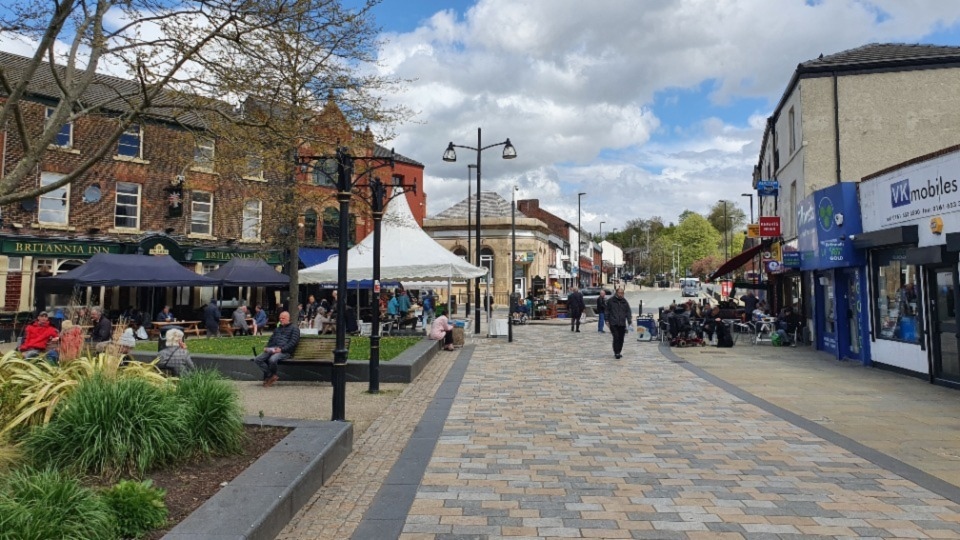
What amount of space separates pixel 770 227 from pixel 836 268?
7.13 meters

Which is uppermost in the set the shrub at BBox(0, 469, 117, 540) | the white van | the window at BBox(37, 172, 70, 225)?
the window at BBox(37, 172, 70, 225)

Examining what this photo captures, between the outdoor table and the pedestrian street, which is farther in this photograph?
the outdoor table

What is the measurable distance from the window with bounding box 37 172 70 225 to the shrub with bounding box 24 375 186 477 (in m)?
23.1

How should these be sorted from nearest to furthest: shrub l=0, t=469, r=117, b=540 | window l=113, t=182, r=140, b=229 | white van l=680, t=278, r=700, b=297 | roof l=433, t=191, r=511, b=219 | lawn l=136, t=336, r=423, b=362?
shrub l=0, t=469, r=117, b=540 < lawn l=136, t=336, r=423, b=362 < window l=113, t=182, r=140, b=229 < roof l=433, t=191, r=511, b=219 < white van l=680, t=278, r=700, b=297

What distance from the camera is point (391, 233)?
19.9 metres

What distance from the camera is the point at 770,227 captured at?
69.3 ft

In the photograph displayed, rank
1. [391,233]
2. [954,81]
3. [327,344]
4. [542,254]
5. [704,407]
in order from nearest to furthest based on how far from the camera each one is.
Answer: [704,407] < [327,344] < [954,81] < [391,233] < [542,254]

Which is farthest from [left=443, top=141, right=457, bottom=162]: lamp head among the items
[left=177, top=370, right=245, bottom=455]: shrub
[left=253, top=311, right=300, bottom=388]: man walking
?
[left=177, top=370, right=245, bottom=455]: shrub

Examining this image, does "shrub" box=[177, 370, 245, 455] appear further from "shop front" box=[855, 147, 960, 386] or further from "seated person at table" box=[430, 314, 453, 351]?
"shop front" box=[855, 147, 960, 386]

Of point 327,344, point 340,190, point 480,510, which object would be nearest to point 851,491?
point 480,510

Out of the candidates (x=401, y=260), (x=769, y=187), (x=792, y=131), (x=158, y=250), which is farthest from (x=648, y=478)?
(x=158, y=250)

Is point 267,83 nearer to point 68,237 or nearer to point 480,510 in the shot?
point 480,510

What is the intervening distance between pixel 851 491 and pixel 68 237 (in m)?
27.3

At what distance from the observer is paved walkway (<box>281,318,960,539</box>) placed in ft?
14.6
